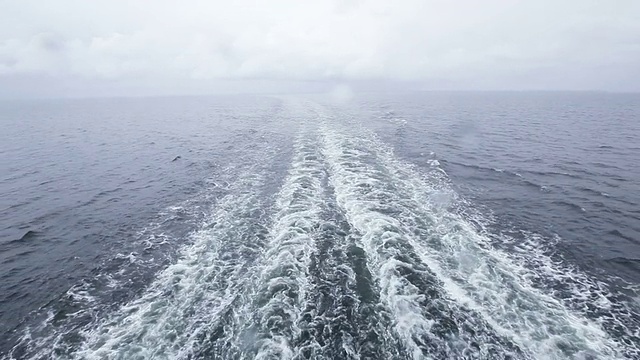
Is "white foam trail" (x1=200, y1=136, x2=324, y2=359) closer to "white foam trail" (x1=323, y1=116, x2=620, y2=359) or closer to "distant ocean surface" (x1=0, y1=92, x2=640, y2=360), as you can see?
"distant ocean surface" (x1=0, y1=92, x2=640, y2=360)

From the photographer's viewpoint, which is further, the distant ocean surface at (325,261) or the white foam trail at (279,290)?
the distant ocean surface at (325,261)

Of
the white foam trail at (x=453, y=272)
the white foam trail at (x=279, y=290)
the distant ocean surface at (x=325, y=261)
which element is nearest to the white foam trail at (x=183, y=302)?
the distant ocean surface at (x=325, y=261)

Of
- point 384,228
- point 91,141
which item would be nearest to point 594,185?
point 384,228

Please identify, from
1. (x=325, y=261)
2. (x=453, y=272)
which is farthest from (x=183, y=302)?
(x=453, y=272)

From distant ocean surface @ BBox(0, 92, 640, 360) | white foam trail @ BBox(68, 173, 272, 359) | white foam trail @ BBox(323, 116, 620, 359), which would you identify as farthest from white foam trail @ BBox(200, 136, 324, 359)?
white foam trail @ BBox(323, 116, 620, 359)

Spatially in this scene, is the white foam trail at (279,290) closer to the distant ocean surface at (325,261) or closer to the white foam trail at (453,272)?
the distant ocean surface at (325,261)

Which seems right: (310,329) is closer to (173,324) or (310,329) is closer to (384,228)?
(173,324)
